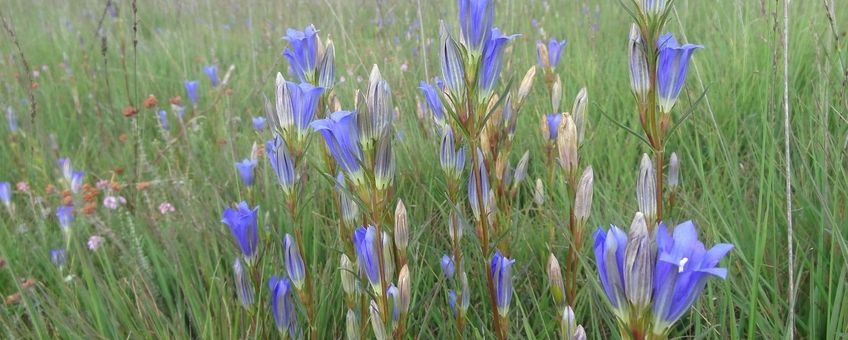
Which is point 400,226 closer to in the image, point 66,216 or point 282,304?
point 282,304

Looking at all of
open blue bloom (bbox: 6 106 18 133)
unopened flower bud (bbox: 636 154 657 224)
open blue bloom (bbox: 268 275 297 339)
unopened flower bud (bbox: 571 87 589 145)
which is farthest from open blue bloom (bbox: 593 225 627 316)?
open blue bloom (bbox: 6 106 18 133)

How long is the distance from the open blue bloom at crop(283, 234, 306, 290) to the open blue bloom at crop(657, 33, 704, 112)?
2.24 feet

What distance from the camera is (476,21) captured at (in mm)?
1026

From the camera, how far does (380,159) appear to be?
3.35 ft

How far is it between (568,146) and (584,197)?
0.39ft

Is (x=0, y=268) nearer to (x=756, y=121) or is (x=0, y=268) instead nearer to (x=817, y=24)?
(x=756, y=121)

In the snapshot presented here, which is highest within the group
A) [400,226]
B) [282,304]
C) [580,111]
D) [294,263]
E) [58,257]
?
[580,111]

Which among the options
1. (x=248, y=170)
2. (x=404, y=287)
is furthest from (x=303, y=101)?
(x=248, y=170)

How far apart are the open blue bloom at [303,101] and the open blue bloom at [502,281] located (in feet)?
1.38

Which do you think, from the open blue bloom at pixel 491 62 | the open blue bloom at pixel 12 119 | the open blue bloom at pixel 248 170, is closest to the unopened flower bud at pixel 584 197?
the open blue bloom at pixel 491 62

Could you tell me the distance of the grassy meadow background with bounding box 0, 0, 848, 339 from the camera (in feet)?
4.58

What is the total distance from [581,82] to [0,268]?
7.51 feet

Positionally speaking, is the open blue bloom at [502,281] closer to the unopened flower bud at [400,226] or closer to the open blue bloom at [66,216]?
the unopened flower bud at [400,226]

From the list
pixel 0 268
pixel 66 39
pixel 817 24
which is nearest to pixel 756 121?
pixel 817 24
